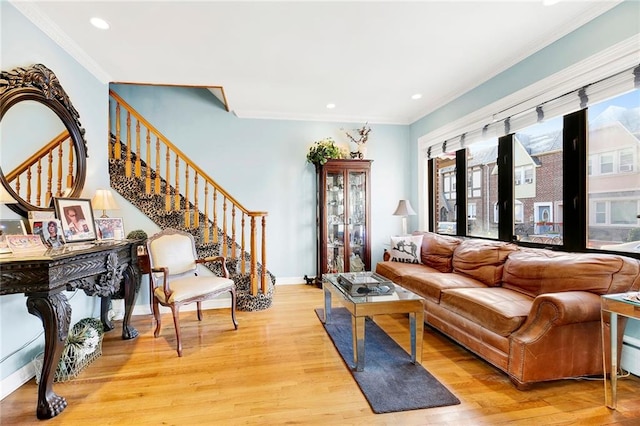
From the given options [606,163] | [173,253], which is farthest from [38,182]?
[606,163]

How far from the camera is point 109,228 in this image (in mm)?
2797

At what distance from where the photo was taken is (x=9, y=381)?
1930 mm

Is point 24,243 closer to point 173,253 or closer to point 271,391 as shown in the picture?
point 173,253

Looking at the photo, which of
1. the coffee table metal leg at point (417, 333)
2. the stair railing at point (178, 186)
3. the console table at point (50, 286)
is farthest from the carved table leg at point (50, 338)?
the coffee table metal leg at point (417, 333)

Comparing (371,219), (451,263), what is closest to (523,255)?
(451,263)

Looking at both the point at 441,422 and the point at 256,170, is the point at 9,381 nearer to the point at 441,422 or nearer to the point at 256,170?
the point at 441,422

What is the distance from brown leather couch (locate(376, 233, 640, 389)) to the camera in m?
1.88

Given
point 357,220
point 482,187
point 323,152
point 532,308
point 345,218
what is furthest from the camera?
point 357,220

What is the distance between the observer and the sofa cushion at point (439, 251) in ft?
11.3

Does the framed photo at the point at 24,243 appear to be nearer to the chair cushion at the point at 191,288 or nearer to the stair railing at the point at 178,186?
the chair cushion at the point at 191,288

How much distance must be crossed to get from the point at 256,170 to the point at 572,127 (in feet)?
12.4

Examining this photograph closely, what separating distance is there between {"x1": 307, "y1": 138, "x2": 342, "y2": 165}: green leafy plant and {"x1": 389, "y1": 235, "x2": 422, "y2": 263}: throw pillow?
152 centimetres

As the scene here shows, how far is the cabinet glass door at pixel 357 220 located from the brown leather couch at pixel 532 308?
5.74ft

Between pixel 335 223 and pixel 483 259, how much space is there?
2.18m
